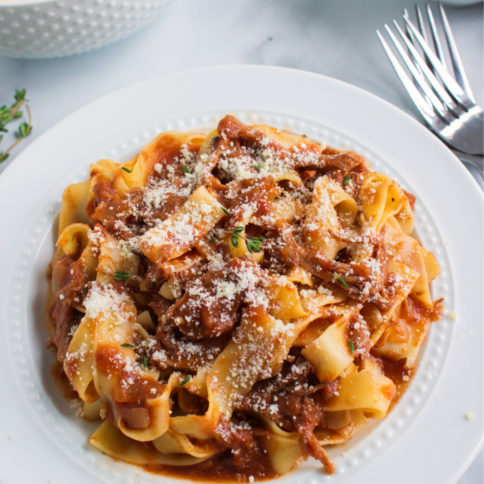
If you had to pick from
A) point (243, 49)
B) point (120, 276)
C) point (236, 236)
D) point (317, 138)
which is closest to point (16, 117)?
point (243, 49)

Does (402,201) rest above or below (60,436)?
above

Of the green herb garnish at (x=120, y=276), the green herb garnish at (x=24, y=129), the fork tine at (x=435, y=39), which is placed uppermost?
the fork tine at (x=435, y=39)

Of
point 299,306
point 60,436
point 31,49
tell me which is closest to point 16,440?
point 60,436

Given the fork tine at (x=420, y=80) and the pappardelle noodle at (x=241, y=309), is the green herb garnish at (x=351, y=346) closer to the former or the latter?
the pappardelle noodle at (x=241, y=309)

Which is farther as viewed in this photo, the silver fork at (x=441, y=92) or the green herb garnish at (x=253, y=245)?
the silver fork at (x=441, y=92)

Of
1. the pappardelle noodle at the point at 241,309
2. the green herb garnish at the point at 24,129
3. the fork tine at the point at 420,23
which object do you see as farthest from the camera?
the fork tine at the point at 420,23

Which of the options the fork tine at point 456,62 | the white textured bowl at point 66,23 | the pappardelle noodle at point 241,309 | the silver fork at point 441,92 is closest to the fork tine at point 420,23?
the silver fork at point 441,92

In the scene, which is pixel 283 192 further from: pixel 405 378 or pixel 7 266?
pixel 7 266
